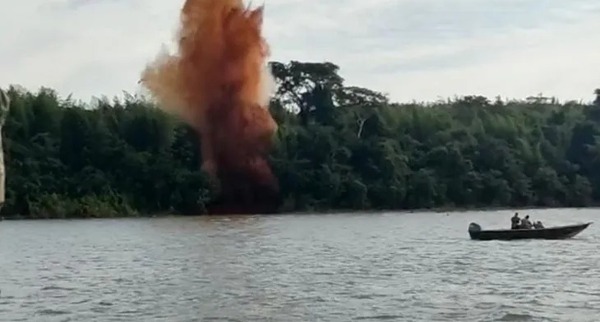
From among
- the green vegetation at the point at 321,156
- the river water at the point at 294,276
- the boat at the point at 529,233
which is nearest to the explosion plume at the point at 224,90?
the green vegetation at the point at 321,156

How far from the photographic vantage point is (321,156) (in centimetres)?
6156

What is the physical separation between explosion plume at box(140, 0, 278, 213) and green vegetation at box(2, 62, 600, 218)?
57.3 inches

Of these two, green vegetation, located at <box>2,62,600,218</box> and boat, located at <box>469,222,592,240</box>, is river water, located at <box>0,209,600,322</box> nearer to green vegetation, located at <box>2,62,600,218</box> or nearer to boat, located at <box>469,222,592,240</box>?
boat, located at <box>469,222,592,240</box>

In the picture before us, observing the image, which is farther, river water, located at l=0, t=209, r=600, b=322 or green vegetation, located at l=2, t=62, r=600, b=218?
green vegetation, located at l=2, t=62, r=600, b=218

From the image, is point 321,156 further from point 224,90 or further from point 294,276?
point 294,276

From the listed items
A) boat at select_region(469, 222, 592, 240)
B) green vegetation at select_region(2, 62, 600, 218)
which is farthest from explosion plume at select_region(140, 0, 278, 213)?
boat at select_region(469, 222, 592, 240)

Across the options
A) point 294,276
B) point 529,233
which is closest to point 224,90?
A: point 529,233

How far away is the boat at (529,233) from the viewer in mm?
34344

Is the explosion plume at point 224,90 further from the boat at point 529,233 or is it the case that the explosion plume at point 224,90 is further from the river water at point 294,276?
the boat at point 529,233

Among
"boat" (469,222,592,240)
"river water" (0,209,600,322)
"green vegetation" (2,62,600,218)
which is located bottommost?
"river water" (0,209,600,322)

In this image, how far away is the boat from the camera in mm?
34344

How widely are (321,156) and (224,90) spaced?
24.7ft

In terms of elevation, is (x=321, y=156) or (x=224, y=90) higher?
(x=224, y=90)

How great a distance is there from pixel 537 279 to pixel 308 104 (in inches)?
1689
